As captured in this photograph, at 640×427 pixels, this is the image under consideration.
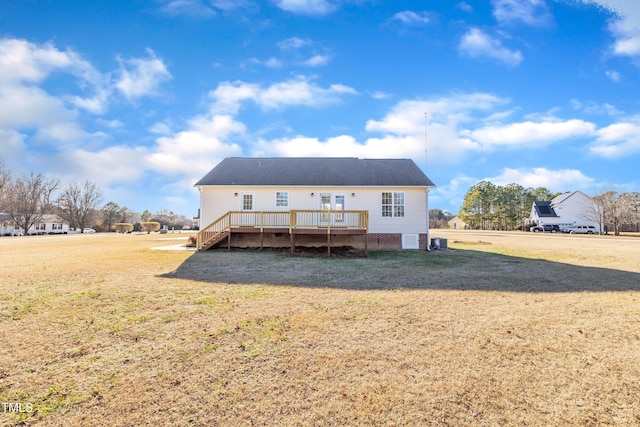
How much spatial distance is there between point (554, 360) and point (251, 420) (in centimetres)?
367

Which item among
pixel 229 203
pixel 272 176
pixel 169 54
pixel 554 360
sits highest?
pixel 169 54

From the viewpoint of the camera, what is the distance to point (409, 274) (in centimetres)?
948

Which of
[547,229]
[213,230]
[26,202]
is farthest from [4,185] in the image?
[547,229]

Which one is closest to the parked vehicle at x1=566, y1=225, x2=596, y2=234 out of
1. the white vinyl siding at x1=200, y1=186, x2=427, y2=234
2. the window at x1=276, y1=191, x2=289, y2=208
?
the white vinyl siding at x1=200, y1=186, x2=427, y2=234

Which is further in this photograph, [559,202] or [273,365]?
[559,202]

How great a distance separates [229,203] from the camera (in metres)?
17.2

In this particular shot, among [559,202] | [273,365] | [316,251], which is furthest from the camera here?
[559,202]

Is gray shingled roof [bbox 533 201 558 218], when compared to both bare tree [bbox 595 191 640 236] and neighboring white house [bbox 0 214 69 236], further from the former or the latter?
neighboring white house [bbox 0 214 69 236]

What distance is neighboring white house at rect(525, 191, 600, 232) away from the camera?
5009cm

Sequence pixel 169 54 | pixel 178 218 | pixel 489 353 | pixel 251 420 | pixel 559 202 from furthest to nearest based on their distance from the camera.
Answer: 1. pixel 178 218
2. pixel 559 202
3. pixel 169 54
4. pixel 489 353
5. pixel 251 420

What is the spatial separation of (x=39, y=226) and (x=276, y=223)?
68029mm

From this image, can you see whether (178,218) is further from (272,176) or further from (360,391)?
(360,391)

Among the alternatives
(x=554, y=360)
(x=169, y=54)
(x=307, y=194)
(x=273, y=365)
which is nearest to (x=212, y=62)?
(x=169, y=54)

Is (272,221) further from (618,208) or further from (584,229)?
(584,229)
